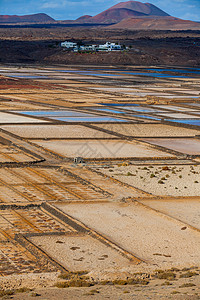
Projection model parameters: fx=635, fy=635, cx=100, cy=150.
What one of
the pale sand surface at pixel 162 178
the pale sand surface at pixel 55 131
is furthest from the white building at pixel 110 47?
the pale sand surface at pixel 162 178

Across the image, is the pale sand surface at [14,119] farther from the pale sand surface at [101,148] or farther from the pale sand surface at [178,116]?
the pale sand surface at [178,116]

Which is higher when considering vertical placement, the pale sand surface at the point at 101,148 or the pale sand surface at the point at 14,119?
the pale sand surface at the point at 14,119

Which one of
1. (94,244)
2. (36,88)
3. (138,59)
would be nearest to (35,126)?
(94,244)

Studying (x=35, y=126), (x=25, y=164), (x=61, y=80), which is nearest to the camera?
(x=25, y=164)

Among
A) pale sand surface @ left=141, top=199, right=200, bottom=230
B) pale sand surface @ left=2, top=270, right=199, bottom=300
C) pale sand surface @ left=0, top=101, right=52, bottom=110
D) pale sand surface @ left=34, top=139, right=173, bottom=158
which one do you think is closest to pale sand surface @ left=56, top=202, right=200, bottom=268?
pale sand surface @ left=141, top=199, right=200, bottom=230

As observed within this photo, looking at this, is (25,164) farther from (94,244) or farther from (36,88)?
(36,88)

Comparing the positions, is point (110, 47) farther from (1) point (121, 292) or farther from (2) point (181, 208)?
(1) point (121, 292)

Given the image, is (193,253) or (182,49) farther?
(182,49)
